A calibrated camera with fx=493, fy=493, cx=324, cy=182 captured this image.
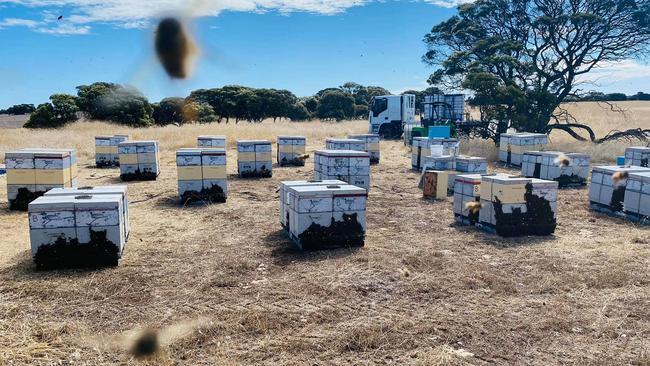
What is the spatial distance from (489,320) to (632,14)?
27.4 meters

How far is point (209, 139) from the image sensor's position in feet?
66.9

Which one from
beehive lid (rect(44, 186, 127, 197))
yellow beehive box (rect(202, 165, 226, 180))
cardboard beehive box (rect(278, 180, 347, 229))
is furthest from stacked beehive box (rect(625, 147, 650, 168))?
beehive lid (rect(44, 186, 127, 197))

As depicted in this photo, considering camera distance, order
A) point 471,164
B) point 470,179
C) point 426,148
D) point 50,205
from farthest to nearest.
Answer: point 426,148 → point 471,164 → point 470,179 → point 50,205

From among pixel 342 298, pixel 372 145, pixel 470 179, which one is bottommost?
pixel 342 298

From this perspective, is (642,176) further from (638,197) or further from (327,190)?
(327,190)

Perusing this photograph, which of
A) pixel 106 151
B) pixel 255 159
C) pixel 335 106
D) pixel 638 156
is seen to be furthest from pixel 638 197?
pixel 335 106

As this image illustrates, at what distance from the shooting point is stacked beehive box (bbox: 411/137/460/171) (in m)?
18.6

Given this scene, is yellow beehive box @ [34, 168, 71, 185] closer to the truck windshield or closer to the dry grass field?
the dry grass field

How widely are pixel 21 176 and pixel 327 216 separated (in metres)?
7.86

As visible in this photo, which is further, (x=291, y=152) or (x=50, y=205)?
(x=291, y=152)

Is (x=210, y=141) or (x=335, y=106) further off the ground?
(x=335, y=106)

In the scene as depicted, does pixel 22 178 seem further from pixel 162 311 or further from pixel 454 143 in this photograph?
pixel 454 143

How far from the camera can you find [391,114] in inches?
1305

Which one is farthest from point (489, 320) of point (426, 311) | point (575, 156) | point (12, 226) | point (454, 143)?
point (454, 143)
